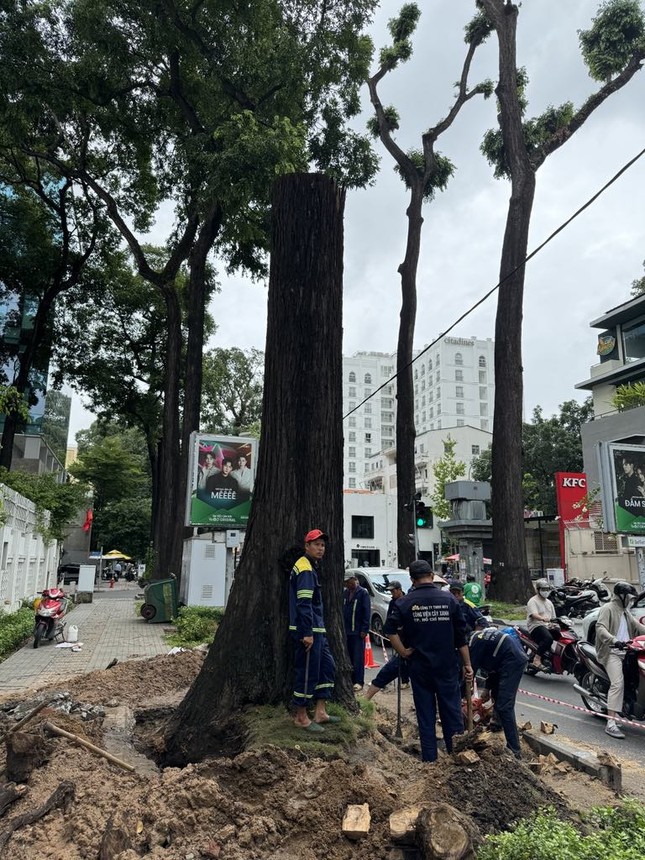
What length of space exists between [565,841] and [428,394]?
315 feet

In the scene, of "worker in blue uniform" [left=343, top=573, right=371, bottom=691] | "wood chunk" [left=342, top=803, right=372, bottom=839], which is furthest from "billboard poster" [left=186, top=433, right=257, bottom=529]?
"wood chunk" [left=342, top=803, right=372, bottom=839]

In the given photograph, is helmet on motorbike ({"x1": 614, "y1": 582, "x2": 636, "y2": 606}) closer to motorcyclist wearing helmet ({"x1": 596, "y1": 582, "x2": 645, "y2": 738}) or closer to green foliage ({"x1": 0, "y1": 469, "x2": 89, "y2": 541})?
motorcyclist wearing helmet ({"x1": 596, "y1": 582, "x2": 645, "y2": 738})

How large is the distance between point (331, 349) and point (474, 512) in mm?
22671

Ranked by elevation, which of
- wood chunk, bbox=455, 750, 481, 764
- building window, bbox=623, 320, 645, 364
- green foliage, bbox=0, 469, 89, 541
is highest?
building window, bbox=623, 320, 645, 364

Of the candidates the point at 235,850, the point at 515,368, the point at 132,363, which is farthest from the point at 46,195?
the point at 235,850

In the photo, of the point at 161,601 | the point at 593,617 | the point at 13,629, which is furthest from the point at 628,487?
the point at 13,629

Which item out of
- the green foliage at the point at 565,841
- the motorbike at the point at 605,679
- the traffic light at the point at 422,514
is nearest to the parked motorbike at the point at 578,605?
the traffic light at the point at 422,514

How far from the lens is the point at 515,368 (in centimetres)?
1981

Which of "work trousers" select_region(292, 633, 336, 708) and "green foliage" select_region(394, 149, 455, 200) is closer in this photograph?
"work trousers" select_region(292, 633, 336, 708)

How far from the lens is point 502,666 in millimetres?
5898

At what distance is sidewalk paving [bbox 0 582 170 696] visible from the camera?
32.9 ft

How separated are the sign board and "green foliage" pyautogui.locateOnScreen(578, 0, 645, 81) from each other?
12.2m

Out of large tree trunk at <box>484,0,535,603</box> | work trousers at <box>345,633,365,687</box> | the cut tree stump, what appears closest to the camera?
the cut tree stump

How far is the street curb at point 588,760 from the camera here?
492 centimetres
